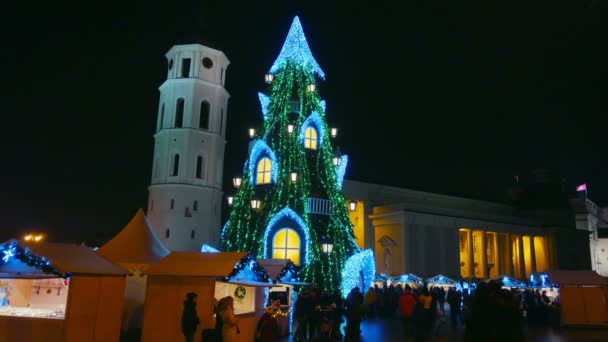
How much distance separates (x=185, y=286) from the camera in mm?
14594

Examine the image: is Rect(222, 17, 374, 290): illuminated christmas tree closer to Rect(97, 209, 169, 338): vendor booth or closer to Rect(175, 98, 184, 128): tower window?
Rect(97, 209, 169, 338): vendor booth

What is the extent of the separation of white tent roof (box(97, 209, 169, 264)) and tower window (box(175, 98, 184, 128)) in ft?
76.5

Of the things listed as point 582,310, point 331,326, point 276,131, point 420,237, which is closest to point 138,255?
point 331,326

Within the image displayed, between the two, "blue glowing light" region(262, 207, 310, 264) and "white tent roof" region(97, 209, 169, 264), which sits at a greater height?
"blue glowing light" region(262, 207, 310, 264)

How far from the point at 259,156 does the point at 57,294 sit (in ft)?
66.2

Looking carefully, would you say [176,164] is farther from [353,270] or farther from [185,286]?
[185,286]

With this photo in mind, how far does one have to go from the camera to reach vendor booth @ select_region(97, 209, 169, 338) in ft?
59.2

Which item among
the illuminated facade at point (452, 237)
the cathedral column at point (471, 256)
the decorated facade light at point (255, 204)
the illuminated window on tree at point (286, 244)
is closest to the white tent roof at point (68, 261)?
the decorated facade light at point (255, 204)

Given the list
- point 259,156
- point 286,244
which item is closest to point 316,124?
point 259,156

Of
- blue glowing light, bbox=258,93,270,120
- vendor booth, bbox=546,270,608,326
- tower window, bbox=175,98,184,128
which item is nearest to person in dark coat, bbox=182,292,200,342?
vendor booth, bbox=546,270,608,326

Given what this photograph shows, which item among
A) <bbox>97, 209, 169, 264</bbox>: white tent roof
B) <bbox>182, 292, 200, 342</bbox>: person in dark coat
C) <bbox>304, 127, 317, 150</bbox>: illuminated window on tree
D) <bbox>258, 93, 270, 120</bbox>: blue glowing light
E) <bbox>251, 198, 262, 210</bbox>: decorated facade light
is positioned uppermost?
<bbox>258, 93, 270, 120</bbox>: blue glowing light

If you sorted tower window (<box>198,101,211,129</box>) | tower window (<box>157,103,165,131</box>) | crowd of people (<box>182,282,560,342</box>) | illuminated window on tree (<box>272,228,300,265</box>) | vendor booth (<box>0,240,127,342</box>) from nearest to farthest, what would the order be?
crowd of people (<box>182,282,560,342</box>), vendor booth (<box>0,240,127,342</box>), illuminated window on tree (<box>272,228,300,265</box>), tower window (<box>157,103,165,131</box>), tower window (<box>198,101,211,129</box>)

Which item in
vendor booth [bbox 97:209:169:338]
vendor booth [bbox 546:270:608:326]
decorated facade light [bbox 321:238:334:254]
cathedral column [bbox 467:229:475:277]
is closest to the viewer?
vendor booth [bbox 97:209:169:338]

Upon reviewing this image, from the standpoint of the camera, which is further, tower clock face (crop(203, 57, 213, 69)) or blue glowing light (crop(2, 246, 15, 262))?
tower clock face (crop(203, 57, 213, 69))
